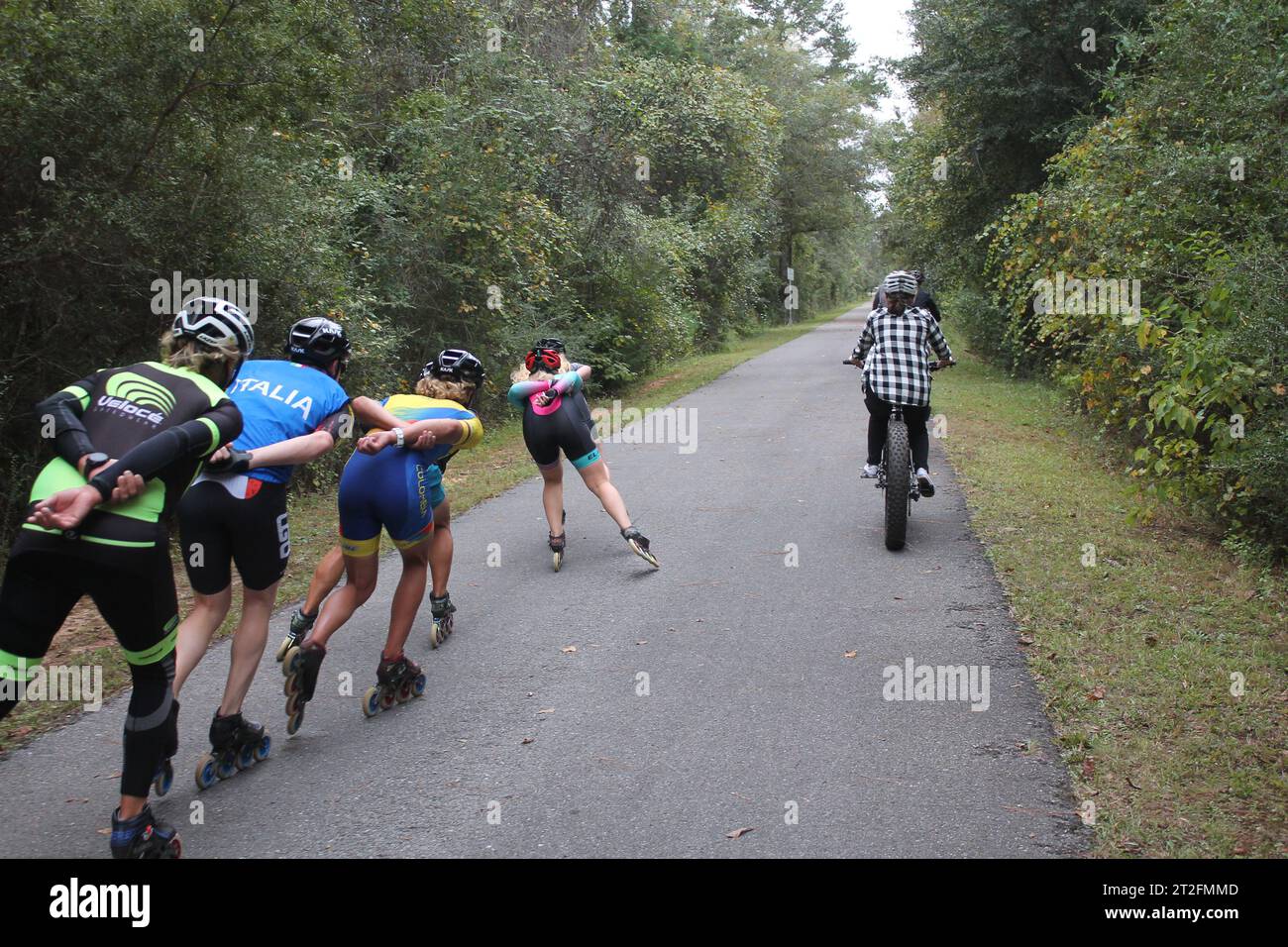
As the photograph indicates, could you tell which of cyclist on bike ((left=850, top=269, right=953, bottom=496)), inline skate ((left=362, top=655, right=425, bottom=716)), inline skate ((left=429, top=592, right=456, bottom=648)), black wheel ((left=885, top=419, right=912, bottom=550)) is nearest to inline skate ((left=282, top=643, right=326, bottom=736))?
inline skate ((left=362, top=655, right=425, bottom=716))

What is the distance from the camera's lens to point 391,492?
17.0 ft

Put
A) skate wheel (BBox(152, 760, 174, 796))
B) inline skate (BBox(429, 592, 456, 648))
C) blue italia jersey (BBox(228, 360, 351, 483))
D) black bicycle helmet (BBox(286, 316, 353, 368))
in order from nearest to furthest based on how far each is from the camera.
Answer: skate wheel (BBox(152, 760, 174, 796)) → blue italia jersey (BBox(228, 360, 351, 483)) → black bicycle helmet (BBox(286, 316, 353, 368)) → inline skate (BBox(429, 592, 456, 648))

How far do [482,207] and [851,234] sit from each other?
55721 millimetres

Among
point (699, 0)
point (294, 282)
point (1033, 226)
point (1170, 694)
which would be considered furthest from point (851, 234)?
point (1170, 694)

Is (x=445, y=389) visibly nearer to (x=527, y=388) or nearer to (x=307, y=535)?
(x=527, y=388)

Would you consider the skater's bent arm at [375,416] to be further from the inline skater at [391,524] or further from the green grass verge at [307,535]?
the green grass verge at [307,535]

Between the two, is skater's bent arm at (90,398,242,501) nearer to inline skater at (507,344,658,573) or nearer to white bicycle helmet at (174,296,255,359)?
white bicycle helmet at (174,296,255,359)

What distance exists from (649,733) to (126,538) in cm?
244

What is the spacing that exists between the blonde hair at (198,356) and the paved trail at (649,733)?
174 cm

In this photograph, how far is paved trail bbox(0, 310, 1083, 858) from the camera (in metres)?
4.03

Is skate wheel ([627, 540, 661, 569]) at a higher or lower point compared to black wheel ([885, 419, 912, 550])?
lower

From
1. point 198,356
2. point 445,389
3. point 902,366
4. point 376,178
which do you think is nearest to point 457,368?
point 445,389

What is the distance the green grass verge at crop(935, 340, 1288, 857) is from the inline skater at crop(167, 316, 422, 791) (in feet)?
11.3
